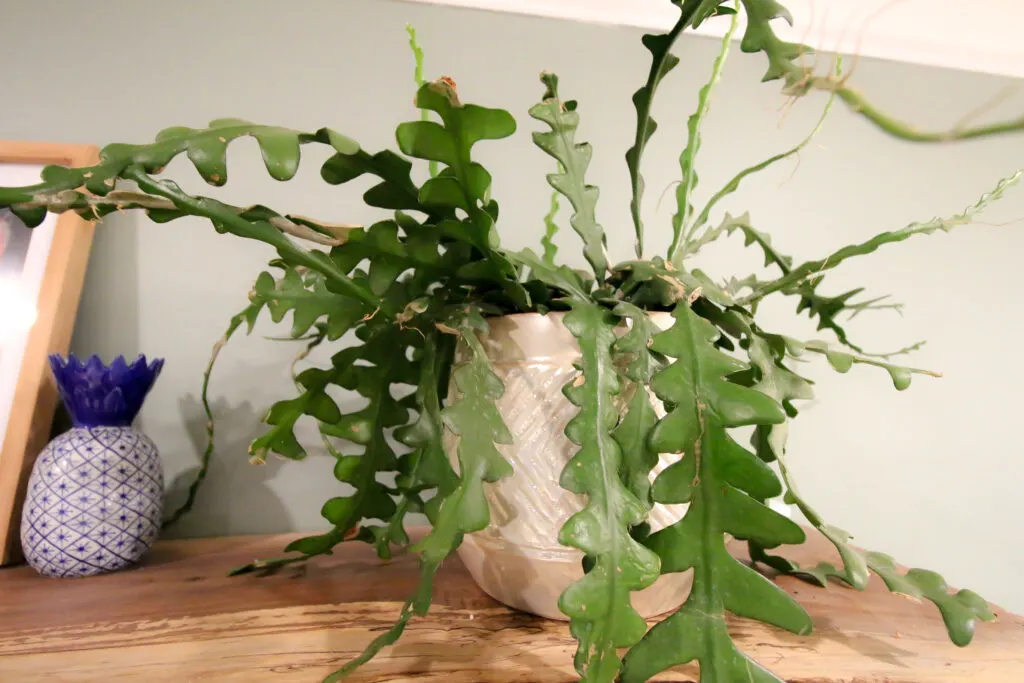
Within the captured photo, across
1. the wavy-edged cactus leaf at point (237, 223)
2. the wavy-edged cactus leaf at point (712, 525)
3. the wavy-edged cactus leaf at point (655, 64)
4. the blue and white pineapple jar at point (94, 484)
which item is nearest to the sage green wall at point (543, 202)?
the blue and white pineapple jar at point (94, 484)

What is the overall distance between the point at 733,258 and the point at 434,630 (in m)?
0.75

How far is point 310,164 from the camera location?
84 cm

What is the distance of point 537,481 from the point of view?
1.36 ft

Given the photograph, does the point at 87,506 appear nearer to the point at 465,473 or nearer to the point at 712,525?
the point at 465,473

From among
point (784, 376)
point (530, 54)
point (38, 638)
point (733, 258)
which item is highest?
point (530, 54)

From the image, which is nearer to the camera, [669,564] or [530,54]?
[669,564]

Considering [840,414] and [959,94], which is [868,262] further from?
[959,94]

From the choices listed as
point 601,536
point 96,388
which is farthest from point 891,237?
point 96,388

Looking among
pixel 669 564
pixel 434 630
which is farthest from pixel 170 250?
pixel 669 564

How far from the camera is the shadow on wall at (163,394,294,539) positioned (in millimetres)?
759

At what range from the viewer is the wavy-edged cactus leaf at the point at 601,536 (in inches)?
11.0

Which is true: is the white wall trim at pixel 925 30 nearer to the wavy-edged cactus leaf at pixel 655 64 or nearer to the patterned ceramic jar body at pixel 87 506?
the wavy-edged cactus leaf at pixel 655 64

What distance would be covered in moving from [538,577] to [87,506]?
47 cm

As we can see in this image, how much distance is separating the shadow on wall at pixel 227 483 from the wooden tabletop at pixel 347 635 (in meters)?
0.19
